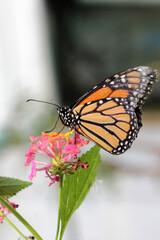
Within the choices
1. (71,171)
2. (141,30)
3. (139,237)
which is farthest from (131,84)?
(141,30)

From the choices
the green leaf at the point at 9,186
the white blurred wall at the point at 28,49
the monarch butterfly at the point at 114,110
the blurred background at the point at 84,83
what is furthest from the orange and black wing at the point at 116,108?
the white blurred wall at the point at 28,49

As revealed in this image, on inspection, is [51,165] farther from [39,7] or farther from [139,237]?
[39,7]

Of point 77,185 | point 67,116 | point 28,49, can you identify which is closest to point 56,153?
point 77,185

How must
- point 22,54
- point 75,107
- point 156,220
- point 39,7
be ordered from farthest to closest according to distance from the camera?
point 39,7 → point 22,54 → point 156,220 → point 75,107

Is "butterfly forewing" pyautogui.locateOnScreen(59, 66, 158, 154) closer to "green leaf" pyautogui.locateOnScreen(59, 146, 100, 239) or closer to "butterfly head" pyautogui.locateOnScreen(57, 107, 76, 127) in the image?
"butterfly head" pyautogui.locateOnScreen(57, 107, 76, 127)

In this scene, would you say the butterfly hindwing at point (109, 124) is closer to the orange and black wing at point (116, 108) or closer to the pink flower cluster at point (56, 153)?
the orange and black wing at point (116, 108)

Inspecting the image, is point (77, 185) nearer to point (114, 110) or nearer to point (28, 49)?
point (114, 110)
